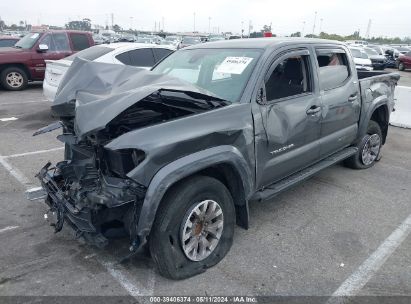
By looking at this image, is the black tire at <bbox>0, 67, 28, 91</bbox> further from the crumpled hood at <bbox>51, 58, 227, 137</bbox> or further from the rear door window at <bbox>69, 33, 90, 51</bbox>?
the crumpled hood at <bbox>51, 58, 227, 137</bbox>

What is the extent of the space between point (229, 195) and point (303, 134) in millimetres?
1243

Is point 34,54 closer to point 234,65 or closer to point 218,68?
point 218,68

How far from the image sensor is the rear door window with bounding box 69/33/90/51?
482 inches

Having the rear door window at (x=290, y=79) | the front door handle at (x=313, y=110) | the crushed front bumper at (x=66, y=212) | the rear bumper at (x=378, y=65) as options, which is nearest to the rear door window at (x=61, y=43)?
the crushed front bumper at (x=66, y=212)

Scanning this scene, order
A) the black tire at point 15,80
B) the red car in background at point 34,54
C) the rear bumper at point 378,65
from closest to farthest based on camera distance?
the red car in background at point 34,54
the black tire at point 15,80
the rear bumper at point 378,65

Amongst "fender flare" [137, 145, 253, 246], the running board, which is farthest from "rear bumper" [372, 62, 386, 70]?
"fender flare" [137, 145, 253, 246]

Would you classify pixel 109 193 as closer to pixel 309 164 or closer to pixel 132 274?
pixel 132 274

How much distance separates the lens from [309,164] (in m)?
4.36

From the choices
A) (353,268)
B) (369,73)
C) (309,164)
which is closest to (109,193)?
(353,268)

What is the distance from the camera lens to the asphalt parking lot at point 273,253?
9.81 feet

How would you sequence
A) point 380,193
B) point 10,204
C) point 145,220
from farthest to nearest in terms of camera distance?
point 380,193
point 10,204
point 145,220

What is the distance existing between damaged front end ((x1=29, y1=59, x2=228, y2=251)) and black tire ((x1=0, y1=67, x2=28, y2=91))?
9.55m

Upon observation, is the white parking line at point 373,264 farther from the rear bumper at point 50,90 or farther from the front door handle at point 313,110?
the rear bumper at point 50,90

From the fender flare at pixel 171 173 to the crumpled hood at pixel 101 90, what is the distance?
524mm
